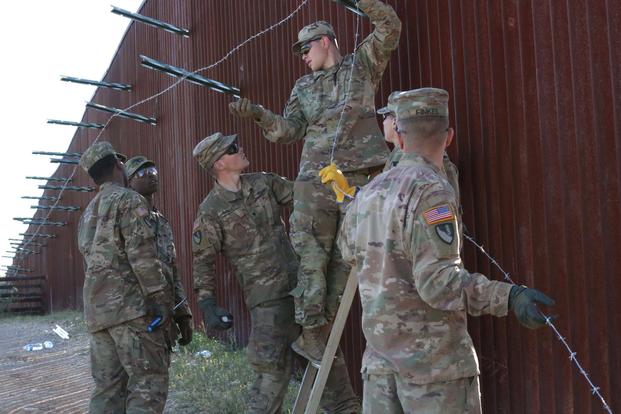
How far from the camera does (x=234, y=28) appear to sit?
27.8 ft

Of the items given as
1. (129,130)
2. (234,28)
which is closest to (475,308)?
(234,28)

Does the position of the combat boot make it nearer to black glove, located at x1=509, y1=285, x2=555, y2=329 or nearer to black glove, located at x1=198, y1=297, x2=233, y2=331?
black glove, located at x1=198, y1=297, x2=233, y2=331

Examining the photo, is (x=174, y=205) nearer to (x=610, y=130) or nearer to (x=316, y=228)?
(x=316, y=228)

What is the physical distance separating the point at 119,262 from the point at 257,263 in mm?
1024

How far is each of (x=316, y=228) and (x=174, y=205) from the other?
23.6 feet

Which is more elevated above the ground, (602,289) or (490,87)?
(490,87)

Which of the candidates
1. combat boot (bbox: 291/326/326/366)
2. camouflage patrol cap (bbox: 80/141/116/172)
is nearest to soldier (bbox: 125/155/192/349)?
camouflage patrol cap (bbox: 80/141/116/172)

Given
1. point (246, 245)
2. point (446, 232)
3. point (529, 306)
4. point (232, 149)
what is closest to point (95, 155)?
→ point (232, 149)

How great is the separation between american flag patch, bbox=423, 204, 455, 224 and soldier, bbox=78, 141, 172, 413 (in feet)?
9.36

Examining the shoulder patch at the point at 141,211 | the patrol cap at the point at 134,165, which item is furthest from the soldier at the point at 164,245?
the shoulder patch at the point at 141,211

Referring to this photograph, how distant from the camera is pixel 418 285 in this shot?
99.1 inches

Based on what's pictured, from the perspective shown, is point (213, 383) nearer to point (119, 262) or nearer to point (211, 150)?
point (119, 262)

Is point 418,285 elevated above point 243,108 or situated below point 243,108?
below

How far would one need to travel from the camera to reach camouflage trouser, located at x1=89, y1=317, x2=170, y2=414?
15.7 feet
